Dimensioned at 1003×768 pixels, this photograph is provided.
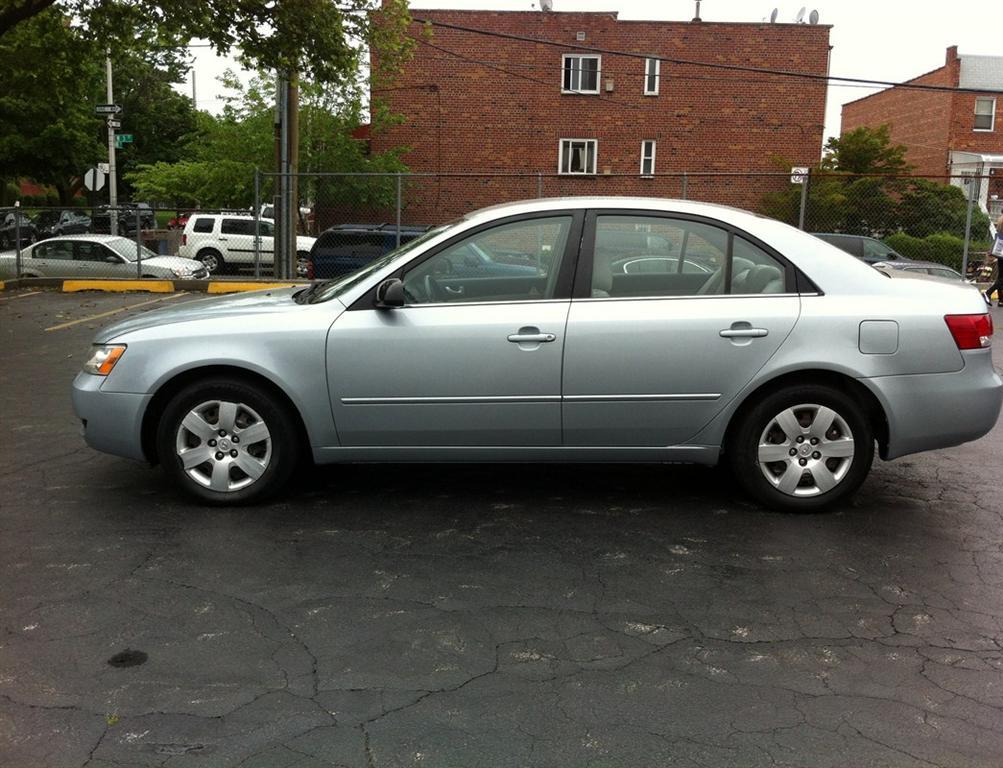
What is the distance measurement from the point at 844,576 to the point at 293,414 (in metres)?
2.85

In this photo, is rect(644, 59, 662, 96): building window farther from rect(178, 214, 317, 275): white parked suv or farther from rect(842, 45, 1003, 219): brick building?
rect(178, 214, 317, 275): white parked suv

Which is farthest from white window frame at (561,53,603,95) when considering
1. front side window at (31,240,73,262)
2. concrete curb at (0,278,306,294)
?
front side window at (31,240,73,262)

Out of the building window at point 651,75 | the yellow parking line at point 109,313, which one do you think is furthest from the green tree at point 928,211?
the yellow parking line at point 109,313

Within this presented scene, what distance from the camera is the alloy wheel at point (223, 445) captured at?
5188mm

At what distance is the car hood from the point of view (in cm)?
529

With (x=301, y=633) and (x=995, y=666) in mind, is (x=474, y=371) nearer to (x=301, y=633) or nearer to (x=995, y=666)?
(x=301, y=633)

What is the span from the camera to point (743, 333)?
5051mm

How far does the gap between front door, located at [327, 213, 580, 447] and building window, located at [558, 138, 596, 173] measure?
28.5 m

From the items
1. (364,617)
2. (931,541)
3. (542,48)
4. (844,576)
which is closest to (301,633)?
(364,617)

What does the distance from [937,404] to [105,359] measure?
438 cm

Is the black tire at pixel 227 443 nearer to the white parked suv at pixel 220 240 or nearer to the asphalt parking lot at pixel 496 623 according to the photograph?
the asphalt parking lot at pixel 496 623

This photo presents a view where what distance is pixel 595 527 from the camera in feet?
16.5

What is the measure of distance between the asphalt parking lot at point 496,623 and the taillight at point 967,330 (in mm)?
942

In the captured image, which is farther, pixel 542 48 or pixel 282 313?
pixel 542 48
